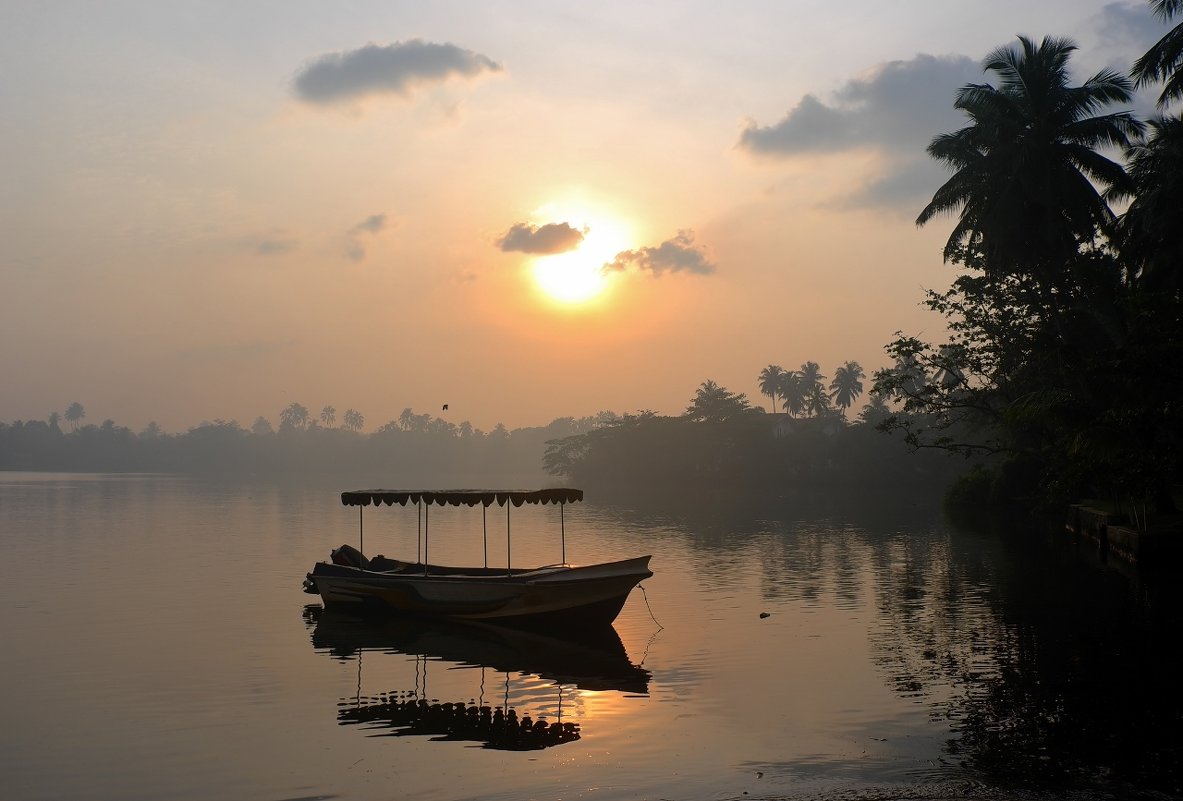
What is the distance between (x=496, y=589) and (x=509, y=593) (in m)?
0.40

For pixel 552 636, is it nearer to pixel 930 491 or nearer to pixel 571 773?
pixel 571 773

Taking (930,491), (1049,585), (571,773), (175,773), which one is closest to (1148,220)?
(1049,585)

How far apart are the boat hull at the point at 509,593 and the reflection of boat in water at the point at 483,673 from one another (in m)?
0.43

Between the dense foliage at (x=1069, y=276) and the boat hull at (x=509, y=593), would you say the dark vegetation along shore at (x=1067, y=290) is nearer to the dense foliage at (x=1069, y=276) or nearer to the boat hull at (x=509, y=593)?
the dense foliage at (x=1069, y=276)

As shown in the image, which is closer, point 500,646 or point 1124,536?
point 500,646

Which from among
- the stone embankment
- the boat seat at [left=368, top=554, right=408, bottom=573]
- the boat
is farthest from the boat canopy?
the stone embankment

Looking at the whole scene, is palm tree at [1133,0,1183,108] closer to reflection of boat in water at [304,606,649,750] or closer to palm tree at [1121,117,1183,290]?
palm tree at [1121,117,1183,290]

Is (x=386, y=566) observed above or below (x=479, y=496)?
below

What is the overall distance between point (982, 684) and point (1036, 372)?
41.1 meters

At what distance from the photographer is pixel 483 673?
23.1 m

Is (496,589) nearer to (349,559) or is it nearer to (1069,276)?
(349,559)

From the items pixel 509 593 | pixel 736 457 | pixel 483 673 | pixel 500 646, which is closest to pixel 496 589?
pixel 509 593

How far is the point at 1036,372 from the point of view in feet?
186

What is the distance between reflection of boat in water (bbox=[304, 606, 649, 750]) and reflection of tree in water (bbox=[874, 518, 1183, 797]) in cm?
642
